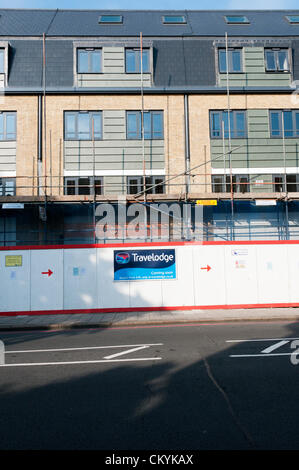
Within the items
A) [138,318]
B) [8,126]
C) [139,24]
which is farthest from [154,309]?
[139,24]

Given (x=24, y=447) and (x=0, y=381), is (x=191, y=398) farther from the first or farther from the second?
(x=0, y=381)

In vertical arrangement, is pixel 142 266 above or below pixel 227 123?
below

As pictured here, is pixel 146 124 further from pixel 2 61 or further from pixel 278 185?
pixel 2 61

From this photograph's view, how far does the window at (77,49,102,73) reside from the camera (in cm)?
1798

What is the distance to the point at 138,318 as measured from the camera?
40.1ft

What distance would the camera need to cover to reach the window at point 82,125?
58.0 ft

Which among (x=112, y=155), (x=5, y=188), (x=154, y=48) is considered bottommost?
(x=5, y=188)

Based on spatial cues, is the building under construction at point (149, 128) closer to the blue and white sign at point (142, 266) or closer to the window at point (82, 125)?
the window at point (82, 125)

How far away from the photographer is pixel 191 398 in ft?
16.5

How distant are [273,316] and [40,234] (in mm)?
10916

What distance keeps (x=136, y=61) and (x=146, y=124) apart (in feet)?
11.1

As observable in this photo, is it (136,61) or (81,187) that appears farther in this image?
(136,61)

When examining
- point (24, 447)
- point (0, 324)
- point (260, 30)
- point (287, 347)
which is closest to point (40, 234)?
point (0, 324)

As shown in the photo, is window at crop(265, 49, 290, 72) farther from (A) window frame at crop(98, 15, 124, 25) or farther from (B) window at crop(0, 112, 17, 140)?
(B) window at crop(0, 112, 17, 140)
